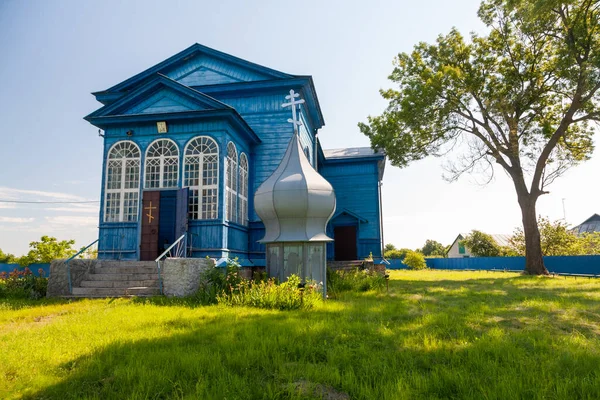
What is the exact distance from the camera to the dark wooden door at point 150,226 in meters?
10.9

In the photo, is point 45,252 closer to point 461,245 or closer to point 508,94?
point 508,94

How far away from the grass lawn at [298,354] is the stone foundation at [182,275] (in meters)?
1.74

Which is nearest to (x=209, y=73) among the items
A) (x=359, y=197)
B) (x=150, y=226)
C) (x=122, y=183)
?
(x=122, y=183)

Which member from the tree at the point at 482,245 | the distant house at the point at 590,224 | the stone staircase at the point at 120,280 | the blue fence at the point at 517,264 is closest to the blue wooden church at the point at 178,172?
the stone staircase at the point at 120,280

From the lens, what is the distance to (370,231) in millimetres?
19188

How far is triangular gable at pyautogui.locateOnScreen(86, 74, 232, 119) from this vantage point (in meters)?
11.4

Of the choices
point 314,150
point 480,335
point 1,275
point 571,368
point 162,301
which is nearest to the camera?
point 571,368

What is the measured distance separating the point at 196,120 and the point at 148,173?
2216mm

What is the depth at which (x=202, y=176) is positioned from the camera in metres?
11.0

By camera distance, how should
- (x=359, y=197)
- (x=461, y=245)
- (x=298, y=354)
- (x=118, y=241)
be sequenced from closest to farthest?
(x=298, y=354)
(x=118, y=241)
(x=359, y=197)
(x=461, y=245)

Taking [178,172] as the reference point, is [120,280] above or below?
below

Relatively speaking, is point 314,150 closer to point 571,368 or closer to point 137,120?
point 137,120

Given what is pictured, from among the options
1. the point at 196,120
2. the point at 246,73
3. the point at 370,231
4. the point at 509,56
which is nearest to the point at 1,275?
the point at 196,120

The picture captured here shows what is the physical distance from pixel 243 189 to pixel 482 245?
36363mm
